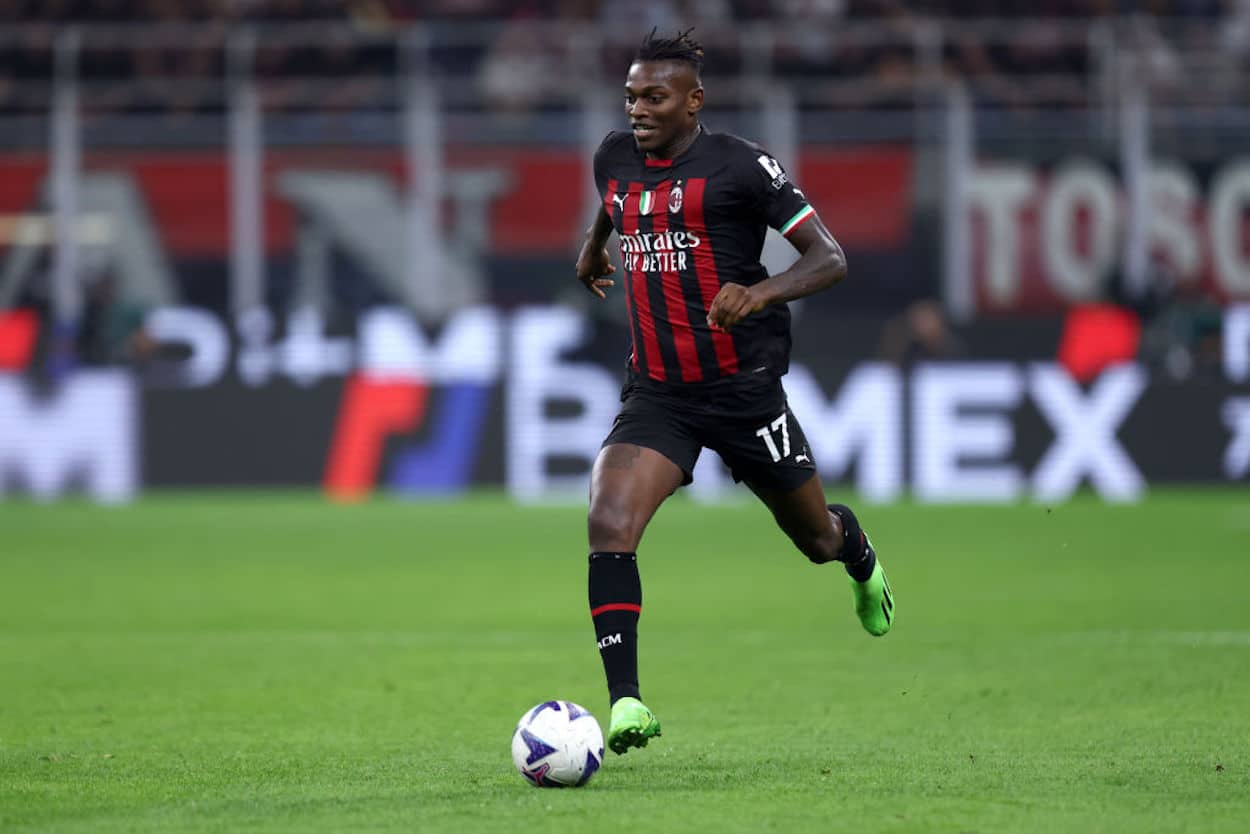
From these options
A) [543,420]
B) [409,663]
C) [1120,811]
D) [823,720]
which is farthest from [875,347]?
[1120,811]

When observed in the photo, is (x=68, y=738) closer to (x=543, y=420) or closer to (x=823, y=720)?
(x=823, y=720)

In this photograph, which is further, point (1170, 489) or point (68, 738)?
point (1170, 489)

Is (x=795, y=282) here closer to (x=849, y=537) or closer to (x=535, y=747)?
(x=849, y=537)

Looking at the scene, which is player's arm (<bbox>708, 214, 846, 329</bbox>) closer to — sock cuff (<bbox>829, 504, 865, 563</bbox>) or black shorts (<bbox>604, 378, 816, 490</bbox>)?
black shorts (<bbox>604, 378, 816, 490</bbox>)

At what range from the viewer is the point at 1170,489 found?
17094 millimetres

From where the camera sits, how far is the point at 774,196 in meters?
6.23

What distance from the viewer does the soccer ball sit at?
536cm

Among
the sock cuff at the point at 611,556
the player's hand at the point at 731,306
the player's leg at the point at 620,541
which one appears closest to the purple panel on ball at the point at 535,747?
the player's leg at the point at 620,541

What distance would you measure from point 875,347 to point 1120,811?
12.2m

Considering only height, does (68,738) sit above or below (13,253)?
below

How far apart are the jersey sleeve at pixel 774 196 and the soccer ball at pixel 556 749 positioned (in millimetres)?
1767

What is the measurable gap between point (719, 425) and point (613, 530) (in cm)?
60

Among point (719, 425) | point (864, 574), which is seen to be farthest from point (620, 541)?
point (864, 574)

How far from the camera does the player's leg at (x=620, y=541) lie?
578cm
